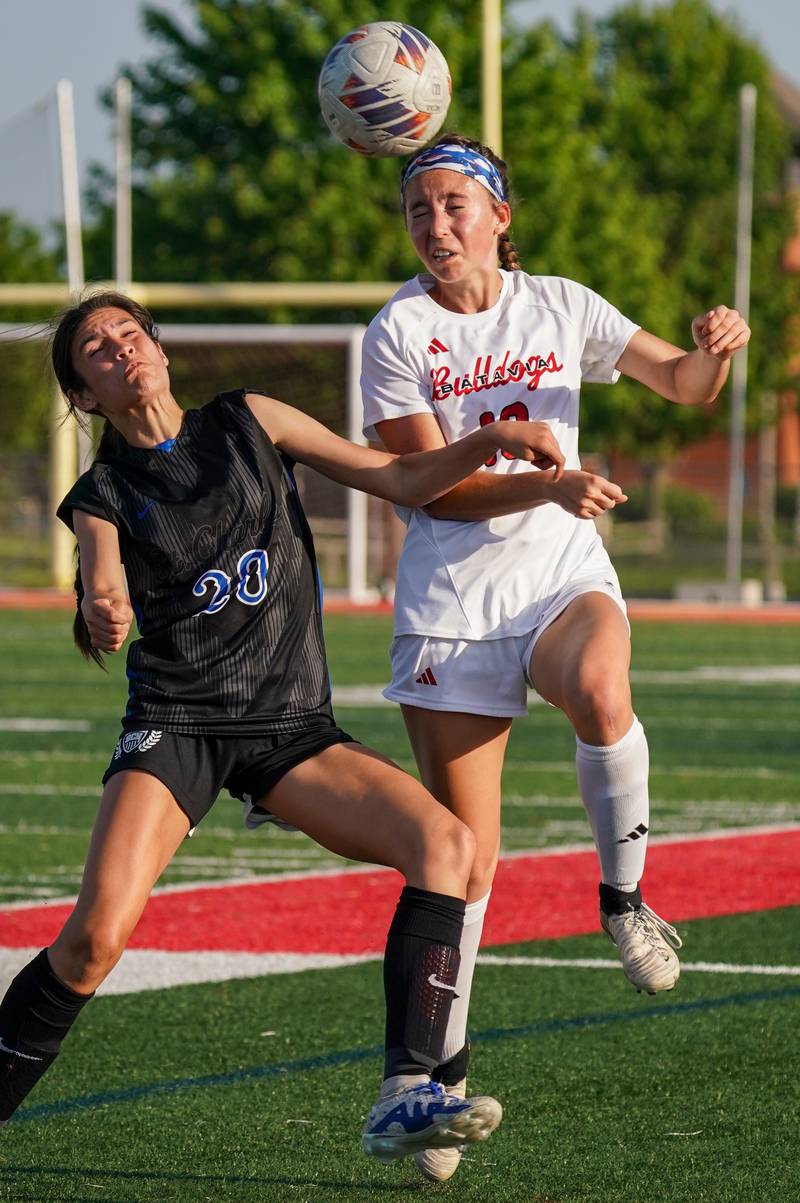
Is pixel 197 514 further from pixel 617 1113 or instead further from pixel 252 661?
pixel 617 1113

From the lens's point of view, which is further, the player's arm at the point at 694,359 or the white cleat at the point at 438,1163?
the player's arm at the point at 694,359

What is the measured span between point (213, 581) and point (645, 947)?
4.23ft

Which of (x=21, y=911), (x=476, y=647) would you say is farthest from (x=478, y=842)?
(x=21, y=911)

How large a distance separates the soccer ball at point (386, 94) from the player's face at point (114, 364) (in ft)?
5.23

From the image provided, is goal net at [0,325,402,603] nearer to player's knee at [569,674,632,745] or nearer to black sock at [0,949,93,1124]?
player's knee at [569,674,632,745]

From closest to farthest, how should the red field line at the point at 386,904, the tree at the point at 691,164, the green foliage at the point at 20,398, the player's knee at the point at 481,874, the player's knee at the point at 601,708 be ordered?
1. the player's knee at the point at 601,708
2. the player's knee at the point at 481,874
3. the red field line at the point at 386,904
4. the green foliage at the point at 20,398
5. the tree at the point at 691,164

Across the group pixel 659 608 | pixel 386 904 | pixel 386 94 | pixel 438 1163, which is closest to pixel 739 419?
pixel 659 608

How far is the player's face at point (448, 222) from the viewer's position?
466 centimetres

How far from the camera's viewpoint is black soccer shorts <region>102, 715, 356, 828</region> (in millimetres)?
4125

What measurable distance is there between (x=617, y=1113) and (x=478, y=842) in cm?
72

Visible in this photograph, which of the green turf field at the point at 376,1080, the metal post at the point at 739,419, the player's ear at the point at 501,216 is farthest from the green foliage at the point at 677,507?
the player's ear at the point at 501,216

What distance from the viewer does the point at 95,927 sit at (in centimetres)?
398

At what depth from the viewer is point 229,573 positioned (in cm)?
430

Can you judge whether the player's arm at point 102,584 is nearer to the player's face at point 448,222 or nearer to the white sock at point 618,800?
the player's face at point 448,222
